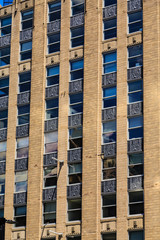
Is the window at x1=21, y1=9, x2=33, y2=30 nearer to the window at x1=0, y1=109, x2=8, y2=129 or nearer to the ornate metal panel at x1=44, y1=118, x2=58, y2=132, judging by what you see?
the window at x1=0, y1=109, x2=8, y2=129

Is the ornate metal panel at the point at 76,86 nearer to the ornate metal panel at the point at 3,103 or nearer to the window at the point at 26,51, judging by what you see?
the window at the point at 26,51

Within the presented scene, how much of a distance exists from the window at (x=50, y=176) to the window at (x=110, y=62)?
837 cm

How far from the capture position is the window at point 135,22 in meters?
45.8

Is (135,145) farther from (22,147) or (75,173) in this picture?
(22,147)

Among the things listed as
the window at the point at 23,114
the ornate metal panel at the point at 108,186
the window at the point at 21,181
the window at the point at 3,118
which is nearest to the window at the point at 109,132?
the ornate metal panel at the point at 108,186

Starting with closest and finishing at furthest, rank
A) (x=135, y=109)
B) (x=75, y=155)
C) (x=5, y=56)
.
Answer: (x=135, y=109), (x=75, y=155), (x=5, y=56)

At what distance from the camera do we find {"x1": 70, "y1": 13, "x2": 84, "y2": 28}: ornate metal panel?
48.5 metres

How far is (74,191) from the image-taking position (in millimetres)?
43875

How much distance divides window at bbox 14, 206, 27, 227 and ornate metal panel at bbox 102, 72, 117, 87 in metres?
11.2

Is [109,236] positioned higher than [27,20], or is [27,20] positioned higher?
[27,20]

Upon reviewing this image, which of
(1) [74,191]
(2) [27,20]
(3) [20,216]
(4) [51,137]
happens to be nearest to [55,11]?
(2) [27,20]

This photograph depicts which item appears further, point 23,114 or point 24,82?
point 24,82

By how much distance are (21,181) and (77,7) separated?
1471 cm

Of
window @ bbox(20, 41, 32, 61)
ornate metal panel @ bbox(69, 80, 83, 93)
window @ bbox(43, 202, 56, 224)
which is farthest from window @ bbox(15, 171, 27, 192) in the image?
window @ bbox(20, 41, 32, 61)
